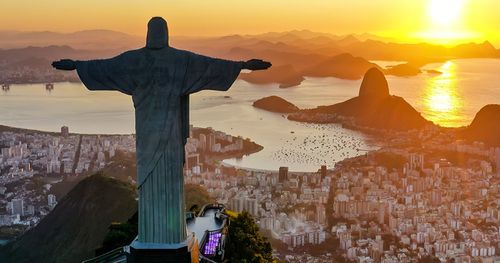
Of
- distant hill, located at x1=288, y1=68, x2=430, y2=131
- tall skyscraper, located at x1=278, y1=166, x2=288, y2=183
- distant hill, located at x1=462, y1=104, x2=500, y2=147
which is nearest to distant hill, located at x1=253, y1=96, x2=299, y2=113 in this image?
distant hill, located at x1=288, y1=68, x2=430, y2=131

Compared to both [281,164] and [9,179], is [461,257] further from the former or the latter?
[9,179]

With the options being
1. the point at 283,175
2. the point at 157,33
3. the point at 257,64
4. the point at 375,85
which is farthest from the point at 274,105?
the point at 257,64

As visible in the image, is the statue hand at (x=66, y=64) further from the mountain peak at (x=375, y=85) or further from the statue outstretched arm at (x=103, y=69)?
the mountain peak at (x=375, y=85)

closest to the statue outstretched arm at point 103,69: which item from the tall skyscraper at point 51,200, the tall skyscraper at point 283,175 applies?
the tall skyscraper at point 51,200

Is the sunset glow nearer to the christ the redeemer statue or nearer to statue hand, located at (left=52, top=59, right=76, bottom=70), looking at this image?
the christ the redeemer statue

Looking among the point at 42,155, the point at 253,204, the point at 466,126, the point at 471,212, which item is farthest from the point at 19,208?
the point at 466,126
